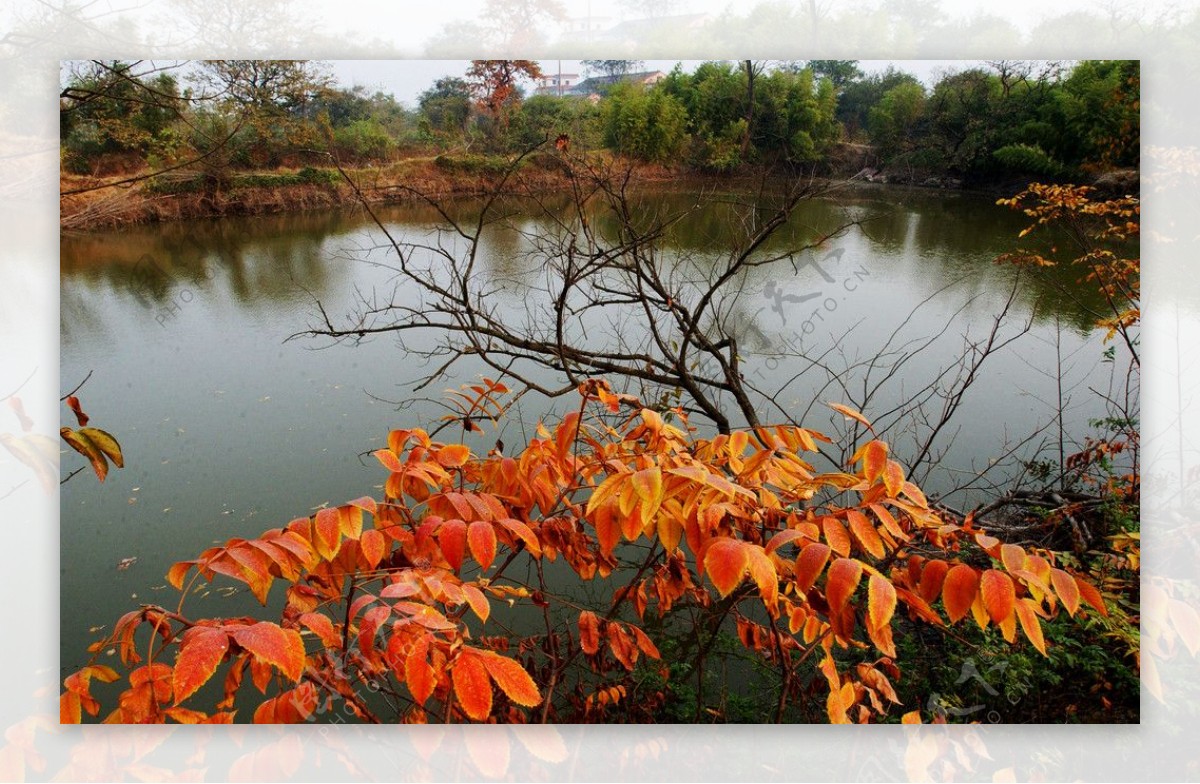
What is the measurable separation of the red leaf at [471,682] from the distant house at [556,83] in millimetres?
1405

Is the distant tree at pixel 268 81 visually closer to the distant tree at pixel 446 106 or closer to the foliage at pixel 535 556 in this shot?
the distant tree at pixel 446 106

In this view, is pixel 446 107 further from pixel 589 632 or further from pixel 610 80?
pixel 589 632

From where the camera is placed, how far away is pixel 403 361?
2.34 m

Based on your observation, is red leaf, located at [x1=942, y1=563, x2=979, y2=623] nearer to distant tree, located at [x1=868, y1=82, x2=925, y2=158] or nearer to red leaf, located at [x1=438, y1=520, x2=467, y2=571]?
red leaf, located at [x1=438, y1=520, x2=467, y2=571]

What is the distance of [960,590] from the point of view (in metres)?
0.93

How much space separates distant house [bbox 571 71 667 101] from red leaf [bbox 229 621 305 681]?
1431mm

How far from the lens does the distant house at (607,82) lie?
1767 mm

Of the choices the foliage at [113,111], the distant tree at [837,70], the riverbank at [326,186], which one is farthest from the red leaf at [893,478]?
the foliage at [113,111]

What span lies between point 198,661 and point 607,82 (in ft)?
4.91

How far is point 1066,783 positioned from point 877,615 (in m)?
0.91

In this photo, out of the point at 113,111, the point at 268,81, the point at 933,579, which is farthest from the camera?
the point at 268,81

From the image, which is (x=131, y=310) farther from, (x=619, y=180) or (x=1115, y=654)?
(x=1115, y=654)

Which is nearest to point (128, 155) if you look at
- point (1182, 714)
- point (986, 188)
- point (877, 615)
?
point (877, 615)

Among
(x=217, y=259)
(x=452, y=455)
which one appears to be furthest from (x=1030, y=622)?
(x=217, y=259)
